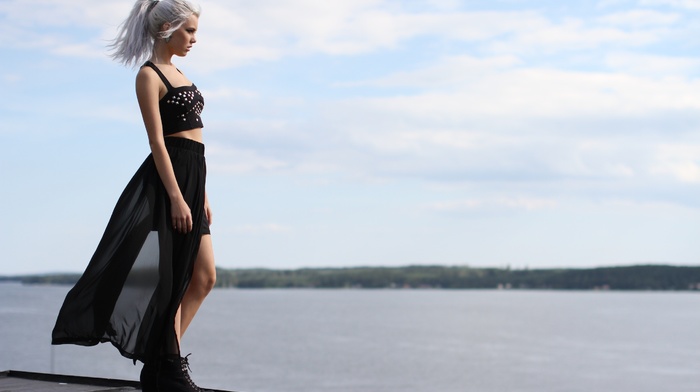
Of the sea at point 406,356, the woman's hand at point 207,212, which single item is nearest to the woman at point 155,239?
the woman's hand at point 207,212

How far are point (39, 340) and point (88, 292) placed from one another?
232 ft

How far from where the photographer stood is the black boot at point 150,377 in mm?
3807

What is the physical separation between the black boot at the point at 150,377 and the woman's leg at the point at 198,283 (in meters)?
0.16

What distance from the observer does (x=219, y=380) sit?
152ft

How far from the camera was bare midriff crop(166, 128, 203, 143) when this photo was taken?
12.6ft

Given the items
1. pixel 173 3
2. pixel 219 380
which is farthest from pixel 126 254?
pixel 219 380

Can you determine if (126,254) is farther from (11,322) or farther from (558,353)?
(11,322)

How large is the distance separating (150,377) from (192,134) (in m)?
1.02

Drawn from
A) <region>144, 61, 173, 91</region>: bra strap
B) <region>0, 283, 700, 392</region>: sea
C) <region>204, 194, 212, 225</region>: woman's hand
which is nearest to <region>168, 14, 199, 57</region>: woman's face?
<region>144, 61, 173, 91</region>: bra strap

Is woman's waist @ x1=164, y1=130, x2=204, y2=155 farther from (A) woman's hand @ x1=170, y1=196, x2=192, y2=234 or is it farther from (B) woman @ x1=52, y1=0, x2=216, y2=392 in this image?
(A) woman's hand @ x1=170, y1=196, x2=192, y2=234

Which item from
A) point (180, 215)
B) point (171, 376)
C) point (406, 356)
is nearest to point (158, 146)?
point (180, 215)

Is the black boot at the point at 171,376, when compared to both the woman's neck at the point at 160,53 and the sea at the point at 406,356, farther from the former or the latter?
the sea at the point at 406,356

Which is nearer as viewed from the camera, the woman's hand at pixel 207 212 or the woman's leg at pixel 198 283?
the woman's leg at pixel 198 283

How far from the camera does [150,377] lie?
3.83m
